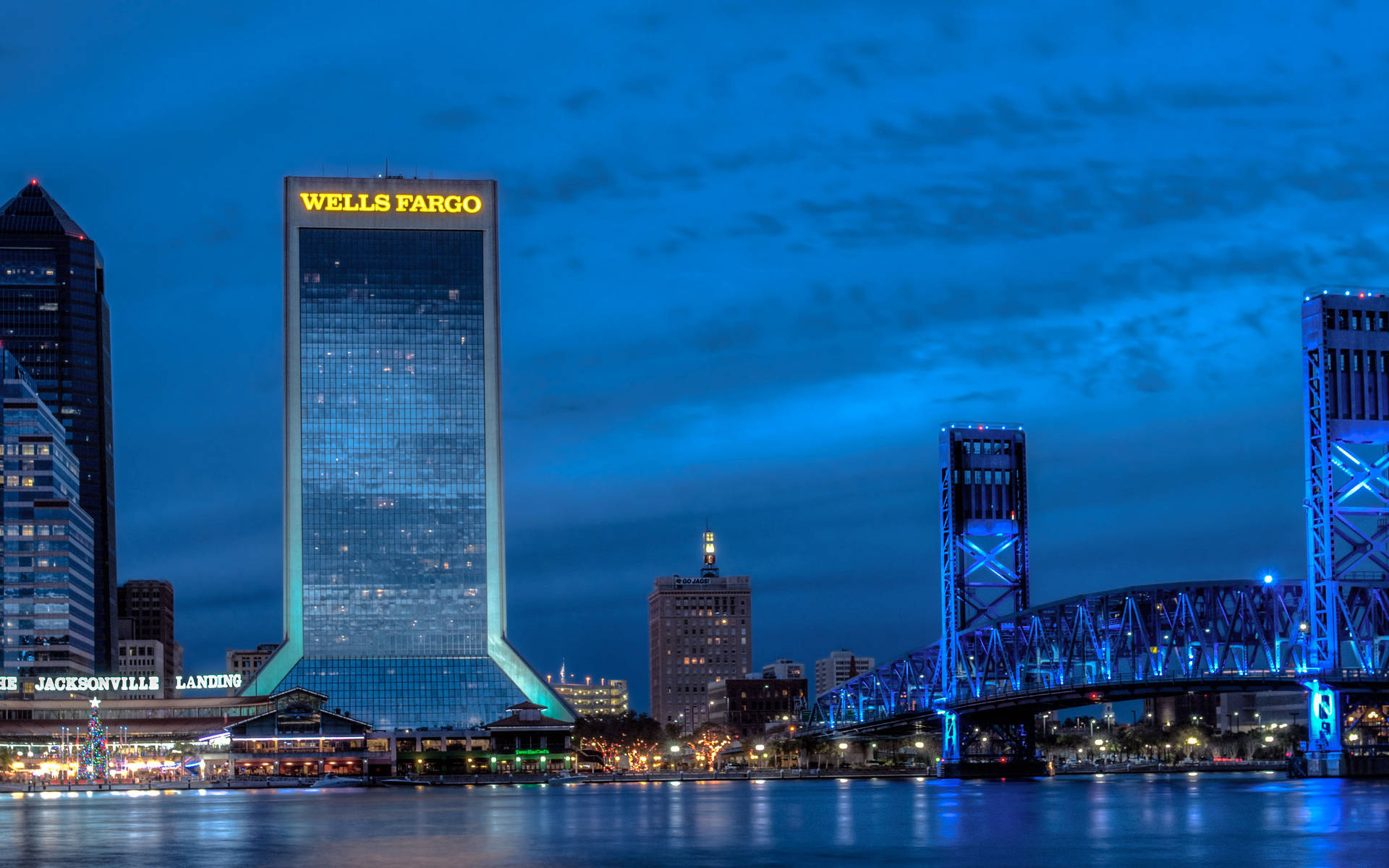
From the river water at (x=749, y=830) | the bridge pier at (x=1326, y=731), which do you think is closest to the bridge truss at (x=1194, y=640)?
the bridge pier at (x=1326, y=731)

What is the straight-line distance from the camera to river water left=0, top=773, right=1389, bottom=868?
251ft

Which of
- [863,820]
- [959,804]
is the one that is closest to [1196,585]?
[959,804]

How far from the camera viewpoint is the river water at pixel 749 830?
76.6 m

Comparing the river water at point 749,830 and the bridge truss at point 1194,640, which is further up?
the bridge truss at point 1194,640

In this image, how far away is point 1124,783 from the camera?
199250 mm

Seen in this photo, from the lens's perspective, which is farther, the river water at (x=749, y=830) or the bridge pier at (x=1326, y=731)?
the bridge pier at (x=1326, y=731)

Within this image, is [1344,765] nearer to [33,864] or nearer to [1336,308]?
[1336,308]

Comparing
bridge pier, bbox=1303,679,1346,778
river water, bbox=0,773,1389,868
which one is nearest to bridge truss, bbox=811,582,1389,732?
bridge pier, bbox=1303,679,1346,778

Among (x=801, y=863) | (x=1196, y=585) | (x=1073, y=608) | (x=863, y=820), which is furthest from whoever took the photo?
(x=1073, y=608)

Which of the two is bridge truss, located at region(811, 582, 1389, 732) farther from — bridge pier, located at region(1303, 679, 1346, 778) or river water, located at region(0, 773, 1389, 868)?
river water, located at region(0, 773, 1389, 868)

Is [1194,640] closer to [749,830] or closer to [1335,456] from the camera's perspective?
[1335,456]

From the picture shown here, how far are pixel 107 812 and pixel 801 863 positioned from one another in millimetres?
83417

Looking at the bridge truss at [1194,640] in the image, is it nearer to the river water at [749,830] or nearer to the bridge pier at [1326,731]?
the bridge pier at [1326,731]

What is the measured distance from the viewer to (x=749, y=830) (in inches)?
3949
